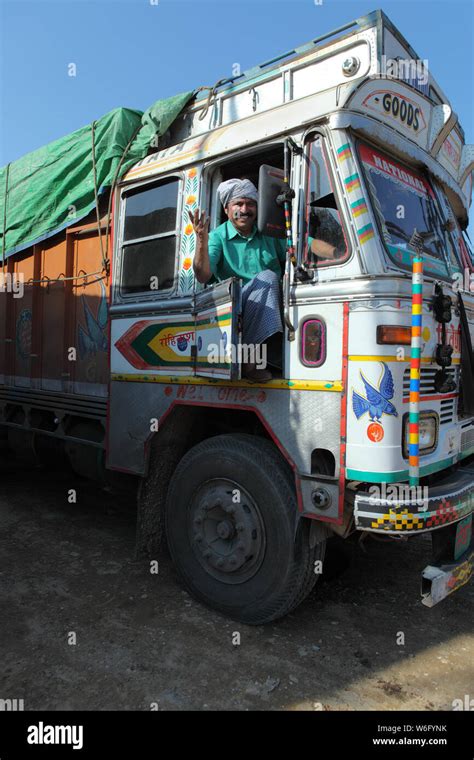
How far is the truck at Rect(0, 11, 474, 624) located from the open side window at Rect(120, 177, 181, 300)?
0.05ft

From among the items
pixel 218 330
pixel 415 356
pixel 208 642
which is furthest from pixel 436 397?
pixel 208 642

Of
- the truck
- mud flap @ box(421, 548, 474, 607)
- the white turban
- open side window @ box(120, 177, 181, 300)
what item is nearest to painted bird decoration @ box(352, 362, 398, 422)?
the truck

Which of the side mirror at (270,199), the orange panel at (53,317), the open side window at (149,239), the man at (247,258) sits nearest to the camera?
the side mirror at (270,199)

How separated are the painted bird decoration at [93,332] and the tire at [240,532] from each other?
1.51 meters

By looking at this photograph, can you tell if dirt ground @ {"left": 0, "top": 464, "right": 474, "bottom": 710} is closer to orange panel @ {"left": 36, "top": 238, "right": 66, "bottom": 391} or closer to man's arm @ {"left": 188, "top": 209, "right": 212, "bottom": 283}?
orange panel @ {"left": 36, "top": 238, "right": 66, "bottom": 391}

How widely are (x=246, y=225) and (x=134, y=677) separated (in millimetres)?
2791

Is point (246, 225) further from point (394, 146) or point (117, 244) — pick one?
point (117, 244)

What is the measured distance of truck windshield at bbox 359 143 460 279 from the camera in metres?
2.95

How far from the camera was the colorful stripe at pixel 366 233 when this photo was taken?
278cm

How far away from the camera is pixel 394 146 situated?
125 inches

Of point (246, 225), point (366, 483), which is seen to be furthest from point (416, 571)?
point (246, 225)

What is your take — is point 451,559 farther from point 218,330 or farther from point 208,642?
point 218,330

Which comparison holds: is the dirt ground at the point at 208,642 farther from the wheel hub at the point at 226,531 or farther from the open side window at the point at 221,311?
the open side window at the point at 221,311

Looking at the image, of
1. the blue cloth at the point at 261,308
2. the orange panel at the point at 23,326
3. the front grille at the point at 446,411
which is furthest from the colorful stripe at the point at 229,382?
the orange panel at the point at 23,326
